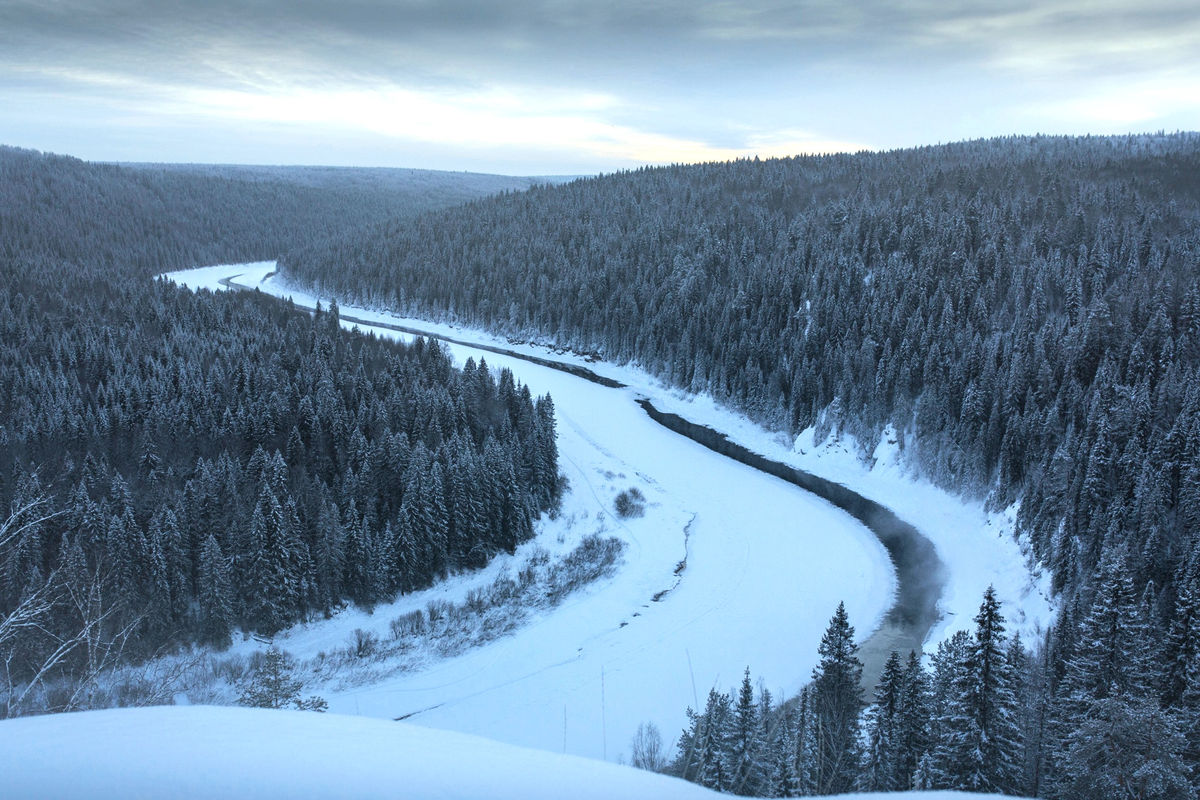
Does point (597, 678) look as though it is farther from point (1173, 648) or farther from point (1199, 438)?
point (1199, 438)

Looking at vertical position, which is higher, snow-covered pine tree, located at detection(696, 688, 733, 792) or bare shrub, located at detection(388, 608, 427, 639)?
snow-covered pine tree, located at detection(696, 688, 733, 792)

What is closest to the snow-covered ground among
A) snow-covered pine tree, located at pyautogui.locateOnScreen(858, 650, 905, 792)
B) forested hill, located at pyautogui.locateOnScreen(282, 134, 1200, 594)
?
forested hill, located at pyautogui.locateOnScreen(282, 134, 1200, 594)

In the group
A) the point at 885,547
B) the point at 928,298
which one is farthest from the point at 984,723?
the point at 928,298

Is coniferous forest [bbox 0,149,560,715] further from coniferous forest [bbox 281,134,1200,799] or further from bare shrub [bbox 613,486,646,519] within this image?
coniferous forest [bbox 281,134,1200,799]

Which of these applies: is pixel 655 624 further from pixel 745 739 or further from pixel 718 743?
pixel 718 743

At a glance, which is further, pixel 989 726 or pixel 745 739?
pixel 989 726

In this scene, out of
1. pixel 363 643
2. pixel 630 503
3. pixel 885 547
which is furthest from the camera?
pixel 630 503

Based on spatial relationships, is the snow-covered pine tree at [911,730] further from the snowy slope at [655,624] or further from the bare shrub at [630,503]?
the bare shrub at [630,503]
